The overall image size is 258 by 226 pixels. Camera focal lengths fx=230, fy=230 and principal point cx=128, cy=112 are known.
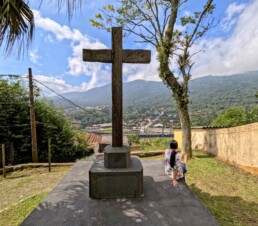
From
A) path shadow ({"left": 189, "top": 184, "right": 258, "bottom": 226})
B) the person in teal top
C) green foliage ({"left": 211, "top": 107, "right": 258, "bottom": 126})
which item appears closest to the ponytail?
the person in teal top

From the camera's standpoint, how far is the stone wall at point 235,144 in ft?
23.9

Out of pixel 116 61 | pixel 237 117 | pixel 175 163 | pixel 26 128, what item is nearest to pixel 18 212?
pixel 175 163

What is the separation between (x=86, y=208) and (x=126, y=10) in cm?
985

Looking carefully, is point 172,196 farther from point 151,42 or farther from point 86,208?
point 151,42

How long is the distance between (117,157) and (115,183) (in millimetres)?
448

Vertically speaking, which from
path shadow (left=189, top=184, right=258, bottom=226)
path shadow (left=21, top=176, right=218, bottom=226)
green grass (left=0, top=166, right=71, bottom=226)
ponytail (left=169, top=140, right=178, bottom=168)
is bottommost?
green grass (left=0, top=166, right=71, bottom=226)

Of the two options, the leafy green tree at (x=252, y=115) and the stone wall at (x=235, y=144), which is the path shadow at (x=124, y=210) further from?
the leafy green tree at (x=252, y=115)

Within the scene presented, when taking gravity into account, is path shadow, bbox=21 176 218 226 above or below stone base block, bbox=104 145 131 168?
below

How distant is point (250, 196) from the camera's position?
5711mm

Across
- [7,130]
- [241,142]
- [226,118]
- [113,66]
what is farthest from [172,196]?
[226,118]

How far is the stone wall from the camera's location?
7.28 m

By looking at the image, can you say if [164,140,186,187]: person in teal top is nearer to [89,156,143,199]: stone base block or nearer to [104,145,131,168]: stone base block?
[89,156,143,199]: stone base block

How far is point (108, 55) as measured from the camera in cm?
436

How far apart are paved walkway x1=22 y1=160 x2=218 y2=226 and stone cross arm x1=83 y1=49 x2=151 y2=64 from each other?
249cm
